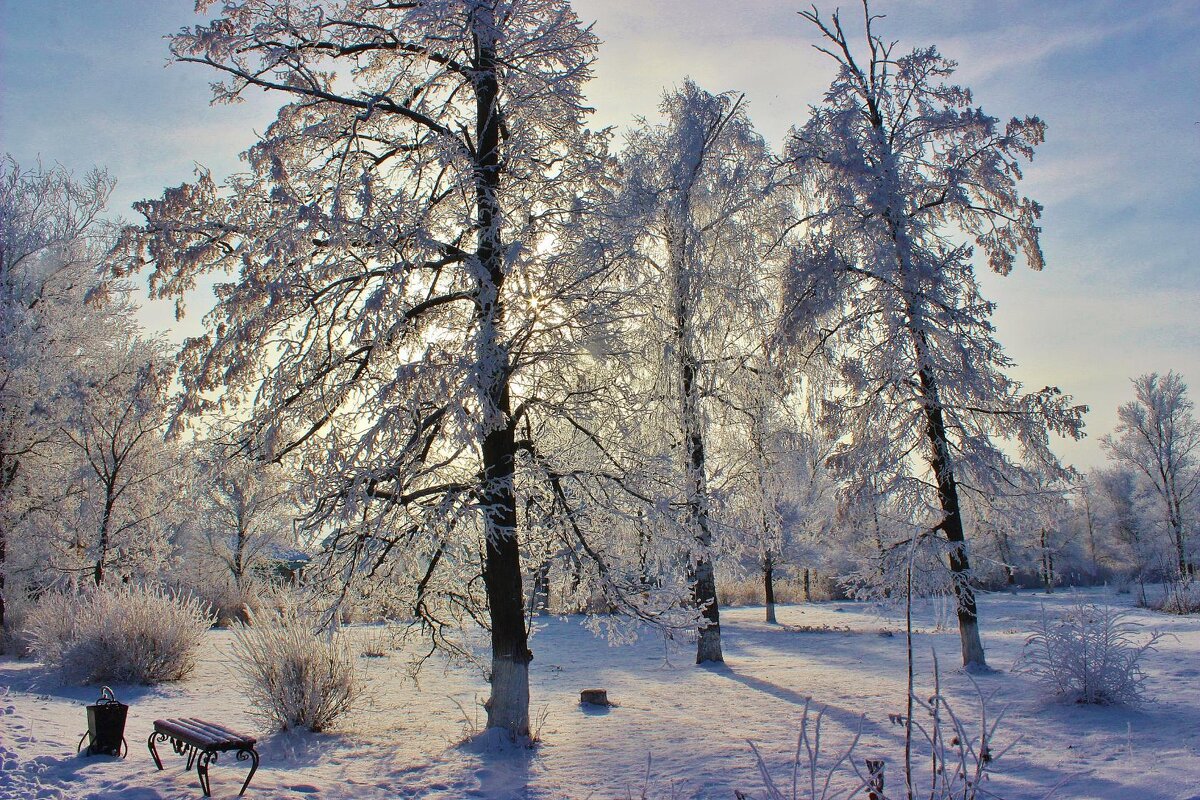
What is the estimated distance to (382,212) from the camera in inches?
285

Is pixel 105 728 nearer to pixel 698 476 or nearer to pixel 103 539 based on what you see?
pixel 698 476

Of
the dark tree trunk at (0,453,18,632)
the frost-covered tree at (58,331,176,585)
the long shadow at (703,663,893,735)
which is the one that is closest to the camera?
the long shadow at (703,663,893,735)

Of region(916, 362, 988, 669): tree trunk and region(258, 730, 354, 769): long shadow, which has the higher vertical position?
region(916, 362, 988, 669): tree trunk

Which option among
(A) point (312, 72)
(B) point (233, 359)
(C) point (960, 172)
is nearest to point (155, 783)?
(B) point (233, 359)

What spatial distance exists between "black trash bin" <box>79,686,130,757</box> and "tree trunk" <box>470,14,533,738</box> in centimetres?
351

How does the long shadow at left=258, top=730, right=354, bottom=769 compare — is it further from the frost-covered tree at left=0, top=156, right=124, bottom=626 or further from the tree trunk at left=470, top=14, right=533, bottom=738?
the frost-covered tree at left=0, top=156, right=124, bottom=626

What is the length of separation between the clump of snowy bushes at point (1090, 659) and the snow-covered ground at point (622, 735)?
226 millimetres

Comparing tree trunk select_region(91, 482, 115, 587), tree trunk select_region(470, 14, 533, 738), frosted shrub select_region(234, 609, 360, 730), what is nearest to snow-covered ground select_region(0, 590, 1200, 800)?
frosted shrub select_region(234, 609, 360, 730)

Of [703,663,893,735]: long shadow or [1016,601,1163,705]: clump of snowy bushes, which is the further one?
[703,663,893,735]: long shadow

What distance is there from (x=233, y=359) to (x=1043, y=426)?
36.9 feet

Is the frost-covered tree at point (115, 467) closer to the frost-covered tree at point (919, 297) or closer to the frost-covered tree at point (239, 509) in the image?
the frost-covered tree at point (239, 509)

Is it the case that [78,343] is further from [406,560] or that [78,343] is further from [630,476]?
[630,476]

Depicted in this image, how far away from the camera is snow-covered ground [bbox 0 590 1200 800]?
5.98 meters

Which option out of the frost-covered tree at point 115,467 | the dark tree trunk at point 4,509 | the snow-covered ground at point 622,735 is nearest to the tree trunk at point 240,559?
the frost-covered tree at point 115,467
